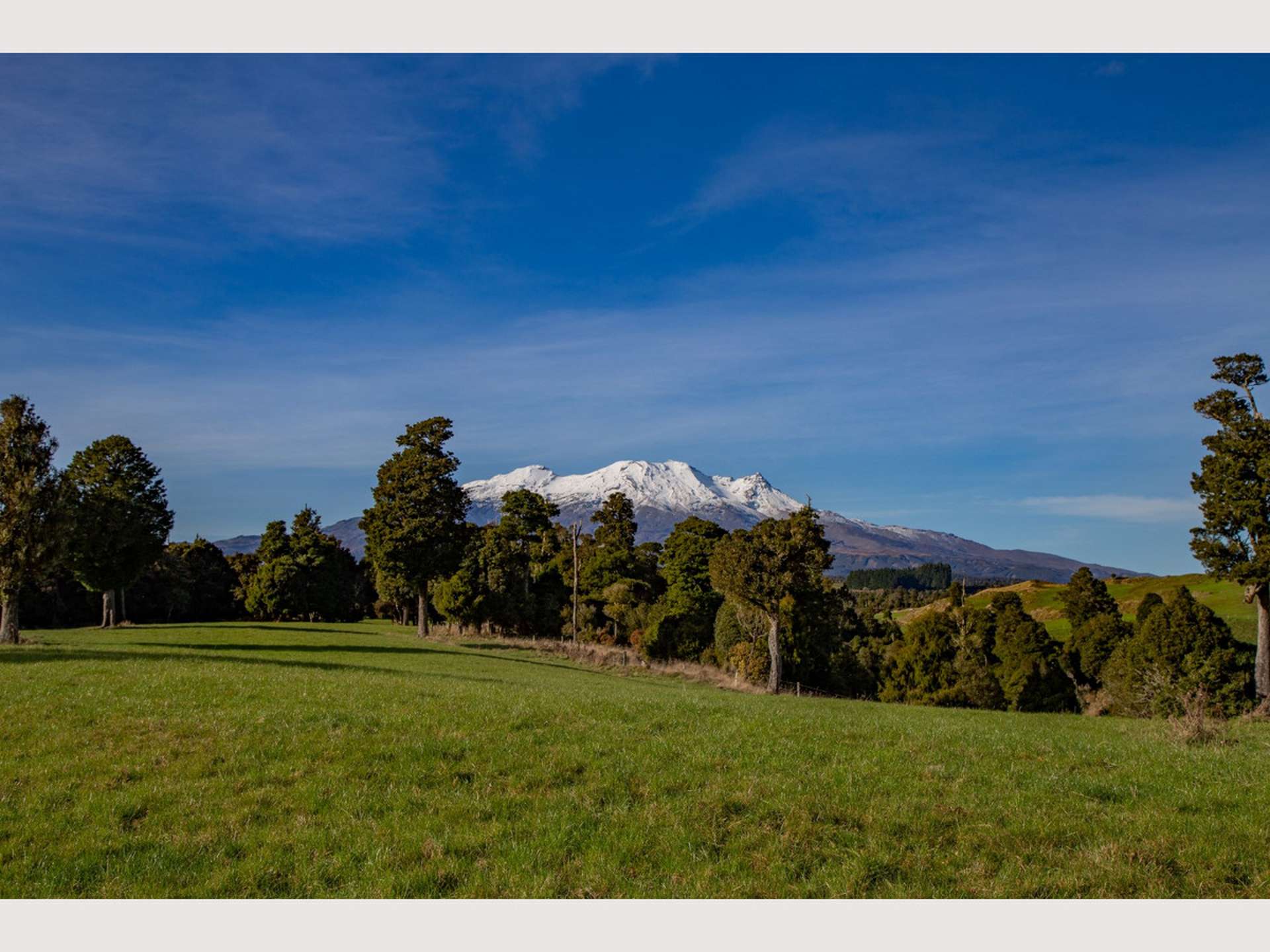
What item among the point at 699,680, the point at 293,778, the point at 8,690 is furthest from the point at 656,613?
the point at 293,778

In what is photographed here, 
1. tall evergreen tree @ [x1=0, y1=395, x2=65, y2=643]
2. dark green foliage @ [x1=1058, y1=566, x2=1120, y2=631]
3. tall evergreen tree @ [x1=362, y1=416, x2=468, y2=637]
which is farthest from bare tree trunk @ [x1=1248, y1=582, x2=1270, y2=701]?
tall evergreen tree @ [x1=0, y1=395, x2=65, y2=643]

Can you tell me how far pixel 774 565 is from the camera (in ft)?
151

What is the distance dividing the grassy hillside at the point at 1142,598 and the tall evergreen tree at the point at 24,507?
5164 cm

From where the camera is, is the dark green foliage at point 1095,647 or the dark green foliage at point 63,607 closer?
the dark green foliage at point 1095,647

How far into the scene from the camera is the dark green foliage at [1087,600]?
51.1m

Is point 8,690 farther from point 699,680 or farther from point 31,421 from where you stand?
point 699,680

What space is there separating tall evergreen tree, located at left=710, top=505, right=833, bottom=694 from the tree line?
12cm

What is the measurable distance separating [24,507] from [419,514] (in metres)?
26.6

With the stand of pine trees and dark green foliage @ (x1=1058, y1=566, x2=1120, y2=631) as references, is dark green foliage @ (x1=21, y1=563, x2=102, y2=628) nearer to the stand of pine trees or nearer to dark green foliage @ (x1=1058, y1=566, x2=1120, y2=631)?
the stand of pine trees

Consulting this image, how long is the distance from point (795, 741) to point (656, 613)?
52.7 meters

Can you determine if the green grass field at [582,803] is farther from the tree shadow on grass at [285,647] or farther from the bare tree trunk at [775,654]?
the bare tree trunk at [775,654]

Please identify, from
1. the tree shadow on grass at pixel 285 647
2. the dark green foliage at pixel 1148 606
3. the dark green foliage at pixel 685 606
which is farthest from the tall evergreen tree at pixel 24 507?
the dark green foliage at pixel 1148 606

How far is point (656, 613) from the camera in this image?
66.6 m

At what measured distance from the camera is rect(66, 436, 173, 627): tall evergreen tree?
2106 inches
